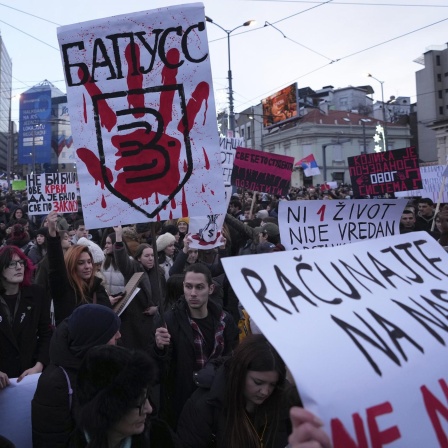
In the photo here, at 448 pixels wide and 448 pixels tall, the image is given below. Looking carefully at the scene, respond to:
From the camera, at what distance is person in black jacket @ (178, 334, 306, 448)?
2447mm

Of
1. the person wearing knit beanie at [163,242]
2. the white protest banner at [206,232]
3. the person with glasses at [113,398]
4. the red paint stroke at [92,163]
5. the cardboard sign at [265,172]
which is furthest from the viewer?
the cardboard sign at [265,172]

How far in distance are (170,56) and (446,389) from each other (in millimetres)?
2568

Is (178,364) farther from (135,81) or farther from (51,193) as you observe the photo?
(51,193)

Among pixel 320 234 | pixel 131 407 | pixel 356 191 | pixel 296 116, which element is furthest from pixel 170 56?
pixel 296 116

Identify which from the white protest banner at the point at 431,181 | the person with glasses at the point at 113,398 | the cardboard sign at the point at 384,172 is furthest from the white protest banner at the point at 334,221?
the white protest banner at the point at 431,181

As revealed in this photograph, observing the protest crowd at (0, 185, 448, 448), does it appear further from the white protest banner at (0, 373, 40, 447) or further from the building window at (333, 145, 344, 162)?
the building window at (333, 145, 344, 162)

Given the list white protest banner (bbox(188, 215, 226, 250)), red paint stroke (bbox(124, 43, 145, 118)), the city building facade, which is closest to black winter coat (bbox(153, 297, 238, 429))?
red paint stroke (bbox(124, 43, 145, 118))

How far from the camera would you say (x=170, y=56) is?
3.39 metres

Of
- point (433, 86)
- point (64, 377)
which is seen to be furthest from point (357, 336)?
point (433, 86)

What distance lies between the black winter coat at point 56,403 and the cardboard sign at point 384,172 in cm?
639

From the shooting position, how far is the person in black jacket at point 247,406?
8.03ft

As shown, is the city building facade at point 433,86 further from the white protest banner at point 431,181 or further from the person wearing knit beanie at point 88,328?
the person wearing knit beanie at point 88,328

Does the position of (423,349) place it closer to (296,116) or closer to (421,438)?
(421,438)

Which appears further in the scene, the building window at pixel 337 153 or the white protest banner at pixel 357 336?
the building window at pixel 337 153
